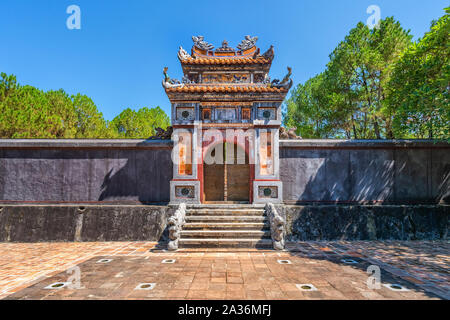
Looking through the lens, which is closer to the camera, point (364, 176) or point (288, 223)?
point (288, 223)

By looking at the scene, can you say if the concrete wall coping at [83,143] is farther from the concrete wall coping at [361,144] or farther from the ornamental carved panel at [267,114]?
the concrete wall coping at [361,144]

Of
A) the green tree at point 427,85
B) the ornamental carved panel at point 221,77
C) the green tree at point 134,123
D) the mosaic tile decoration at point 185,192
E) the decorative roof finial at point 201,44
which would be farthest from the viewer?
the green tree at point 134,123

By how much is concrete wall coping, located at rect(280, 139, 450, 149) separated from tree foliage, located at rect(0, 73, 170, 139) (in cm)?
2123

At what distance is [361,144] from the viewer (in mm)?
8914

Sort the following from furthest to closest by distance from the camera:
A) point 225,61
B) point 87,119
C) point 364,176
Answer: point 87,119, point 225,61, point 364,176

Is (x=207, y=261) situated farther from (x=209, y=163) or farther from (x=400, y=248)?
(x=400, y=248)

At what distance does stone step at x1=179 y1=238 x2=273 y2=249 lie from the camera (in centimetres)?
693

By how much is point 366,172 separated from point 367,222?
2.08 meters

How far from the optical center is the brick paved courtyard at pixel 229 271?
414cm

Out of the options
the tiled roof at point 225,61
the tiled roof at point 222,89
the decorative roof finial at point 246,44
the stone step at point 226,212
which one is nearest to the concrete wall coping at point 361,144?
the tiled roof at point 222,89

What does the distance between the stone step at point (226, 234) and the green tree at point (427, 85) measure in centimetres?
719

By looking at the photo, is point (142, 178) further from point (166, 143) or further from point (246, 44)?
point (246, 44)

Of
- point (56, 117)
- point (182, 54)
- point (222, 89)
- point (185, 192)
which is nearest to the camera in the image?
point (185, 192)

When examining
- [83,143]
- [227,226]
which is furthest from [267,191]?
[83,143]
